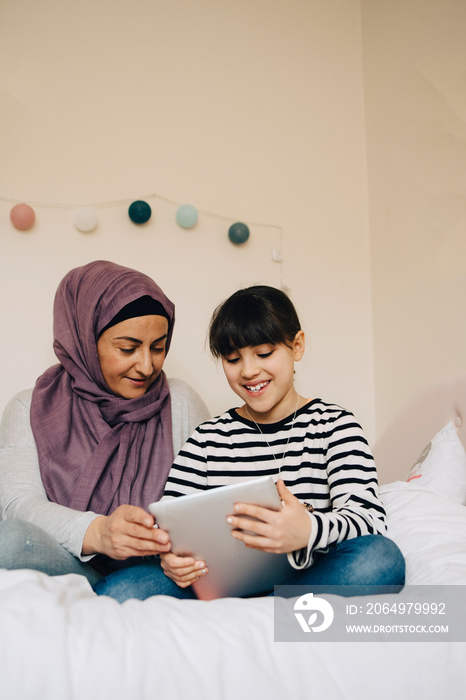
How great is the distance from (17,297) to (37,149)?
501 mm

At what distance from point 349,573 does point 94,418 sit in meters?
0.77

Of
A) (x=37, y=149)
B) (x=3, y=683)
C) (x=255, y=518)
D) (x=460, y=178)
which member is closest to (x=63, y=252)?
(x=37, y=149)

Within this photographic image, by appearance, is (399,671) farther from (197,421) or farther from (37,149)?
(37,149)

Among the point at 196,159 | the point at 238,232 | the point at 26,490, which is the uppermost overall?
the point at 196,159

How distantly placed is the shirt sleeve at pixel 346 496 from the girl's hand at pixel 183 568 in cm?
14

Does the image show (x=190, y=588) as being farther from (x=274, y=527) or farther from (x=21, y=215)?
(x=21, y=215)

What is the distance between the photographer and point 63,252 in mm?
1961

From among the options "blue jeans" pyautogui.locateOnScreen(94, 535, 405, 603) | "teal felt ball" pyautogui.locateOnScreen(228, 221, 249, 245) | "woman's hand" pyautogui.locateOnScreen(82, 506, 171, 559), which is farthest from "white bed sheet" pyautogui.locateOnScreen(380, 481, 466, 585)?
"teal felt ball" pyautogui.locateOnScreen(228, 221, 249, 245)

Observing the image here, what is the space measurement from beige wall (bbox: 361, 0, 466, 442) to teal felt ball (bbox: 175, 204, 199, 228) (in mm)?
722

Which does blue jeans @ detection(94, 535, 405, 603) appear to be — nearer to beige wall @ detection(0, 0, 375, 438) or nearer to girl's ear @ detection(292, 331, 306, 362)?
girl's ear @ detection(292, 331, 306, 362)

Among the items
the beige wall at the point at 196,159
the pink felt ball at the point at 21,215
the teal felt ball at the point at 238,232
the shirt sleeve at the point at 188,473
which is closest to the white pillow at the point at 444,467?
the shirt sleeve at the point at 188,473

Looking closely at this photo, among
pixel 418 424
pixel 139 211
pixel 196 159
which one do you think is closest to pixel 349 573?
pixel 418 424

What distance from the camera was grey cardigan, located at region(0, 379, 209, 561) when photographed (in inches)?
43.3

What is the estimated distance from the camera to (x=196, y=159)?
2164 millimetres
